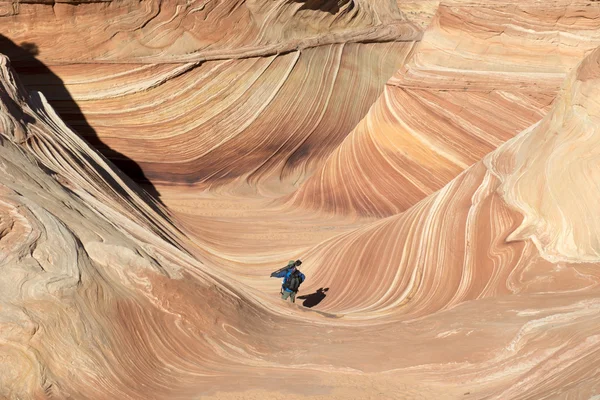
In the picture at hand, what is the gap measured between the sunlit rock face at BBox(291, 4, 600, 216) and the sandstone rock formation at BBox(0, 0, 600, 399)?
0.12ft

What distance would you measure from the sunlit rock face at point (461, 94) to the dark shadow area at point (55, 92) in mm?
4305

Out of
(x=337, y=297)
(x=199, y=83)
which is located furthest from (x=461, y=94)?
(x=199, y=83)

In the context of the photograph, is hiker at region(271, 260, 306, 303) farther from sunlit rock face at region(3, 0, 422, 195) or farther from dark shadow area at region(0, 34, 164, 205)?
sunlit rock face at region(3, 0, 422, 195)

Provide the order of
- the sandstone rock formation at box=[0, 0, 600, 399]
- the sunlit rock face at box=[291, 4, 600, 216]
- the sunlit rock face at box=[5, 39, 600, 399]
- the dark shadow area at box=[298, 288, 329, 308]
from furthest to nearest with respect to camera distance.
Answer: the sunlit rock face at box=[291, 4, 600, 216] → the dark shadow area at box=[298, 288, 329, 308] → the sandstone rock formation at box=[0, 0, 600, 399] → the sunlit rock face at box=[5, 39, 600, 399]

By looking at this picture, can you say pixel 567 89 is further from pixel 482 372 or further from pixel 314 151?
pixel 314 151

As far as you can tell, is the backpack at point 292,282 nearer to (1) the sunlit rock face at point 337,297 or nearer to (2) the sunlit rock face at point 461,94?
(1) the sunlit rock face at point 337,297

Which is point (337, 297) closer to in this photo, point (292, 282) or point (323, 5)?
point (292, 282)

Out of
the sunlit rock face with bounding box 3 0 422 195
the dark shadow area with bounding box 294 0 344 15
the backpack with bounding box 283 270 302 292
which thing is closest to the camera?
the backpack with bounding box 283 270 302 292

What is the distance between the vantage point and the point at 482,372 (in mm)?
6070

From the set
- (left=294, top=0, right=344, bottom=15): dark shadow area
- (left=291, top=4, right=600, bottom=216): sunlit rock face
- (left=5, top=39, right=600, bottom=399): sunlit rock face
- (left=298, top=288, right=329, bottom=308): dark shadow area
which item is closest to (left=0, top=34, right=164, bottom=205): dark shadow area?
(left=5, top=39, right=600, bottom=399): sunlit rock face

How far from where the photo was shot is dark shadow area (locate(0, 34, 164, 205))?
1485cm

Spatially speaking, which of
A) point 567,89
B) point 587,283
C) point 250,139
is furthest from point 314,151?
point 587,283

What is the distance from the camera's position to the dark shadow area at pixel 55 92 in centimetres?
1485

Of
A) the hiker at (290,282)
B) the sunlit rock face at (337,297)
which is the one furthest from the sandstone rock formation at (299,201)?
the hiker at (290,282)
